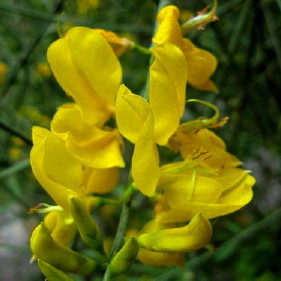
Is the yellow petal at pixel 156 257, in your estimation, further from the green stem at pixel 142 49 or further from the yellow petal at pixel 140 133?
the green stem at pixel 142 49

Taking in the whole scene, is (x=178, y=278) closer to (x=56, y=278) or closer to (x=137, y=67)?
(x=137, y=67)

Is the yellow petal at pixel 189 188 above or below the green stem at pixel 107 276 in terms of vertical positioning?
above

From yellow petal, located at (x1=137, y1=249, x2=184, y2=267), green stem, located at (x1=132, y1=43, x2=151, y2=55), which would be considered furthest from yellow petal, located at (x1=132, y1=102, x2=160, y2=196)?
green stem, located at (x1=132, y1=43, x2=151, y2=55)

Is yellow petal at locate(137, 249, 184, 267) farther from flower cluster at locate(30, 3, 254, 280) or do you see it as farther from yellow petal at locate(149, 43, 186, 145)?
yellow petal at locate(149, 43, 186, 145)

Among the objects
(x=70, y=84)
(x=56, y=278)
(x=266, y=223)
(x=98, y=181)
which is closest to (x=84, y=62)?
(x=70, y=84)

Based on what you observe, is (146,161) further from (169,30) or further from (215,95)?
(215,95)

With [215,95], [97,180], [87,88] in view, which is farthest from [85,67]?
[215,95]

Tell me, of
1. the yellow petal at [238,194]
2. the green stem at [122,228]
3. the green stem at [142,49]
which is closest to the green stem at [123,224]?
the green stem at [122,228]
